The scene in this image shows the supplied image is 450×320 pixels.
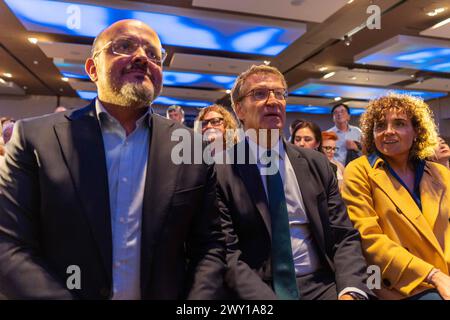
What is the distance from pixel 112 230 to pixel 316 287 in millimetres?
859

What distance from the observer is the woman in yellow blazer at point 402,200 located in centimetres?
162

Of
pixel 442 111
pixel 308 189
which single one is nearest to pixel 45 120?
pixel 308 189

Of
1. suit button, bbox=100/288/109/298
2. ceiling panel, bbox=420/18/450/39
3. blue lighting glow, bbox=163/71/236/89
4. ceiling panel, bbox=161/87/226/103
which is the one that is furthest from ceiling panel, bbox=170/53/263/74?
suit button, bbox=100/288/109/298

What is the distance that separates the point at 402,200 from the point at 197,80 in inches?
272

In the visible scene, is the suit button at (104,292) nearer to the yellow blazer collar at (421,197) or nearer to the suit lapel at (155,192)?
the suit lapel at (155,192)

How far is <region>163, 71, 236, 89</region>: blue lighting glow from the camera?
769 centimetres

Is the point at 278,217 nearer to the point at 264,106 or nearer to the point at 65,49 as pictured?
the point at 264,106

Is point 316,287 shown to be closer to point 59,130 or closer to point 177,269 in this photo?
point 177,269

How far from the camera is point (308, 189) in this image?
1630 millimetres

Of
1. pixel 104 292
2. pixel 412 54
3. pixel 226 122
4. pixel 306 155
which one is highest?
pixel 412 54

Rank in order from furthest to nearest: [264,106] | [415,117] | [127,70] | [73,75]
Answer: [73,75] → [415,117] → [264,106] → [127,70]

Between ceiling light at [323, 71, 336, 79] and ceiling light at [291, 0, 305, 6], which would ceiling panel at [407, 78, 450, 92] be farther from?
ceiling light at [291, 0, 305, 6]

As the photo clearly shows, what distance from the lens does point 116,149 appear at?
129 centimetres

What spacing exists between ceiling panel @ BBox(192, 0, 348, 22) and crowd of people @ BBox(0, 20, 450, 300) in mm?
2755
